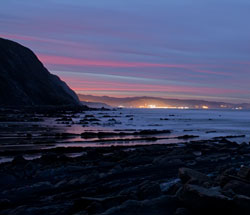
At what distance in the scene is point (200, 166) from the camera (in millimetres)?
15562

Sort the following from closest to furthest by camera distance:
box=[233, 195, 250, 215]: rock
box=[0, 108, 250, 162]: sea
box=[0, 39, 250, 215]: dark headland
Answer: box=[233, 195, 250, 215]: rock → box=[0, 39, 250, 215]: dark headland → box=[0, 108, 250, 162]: sea

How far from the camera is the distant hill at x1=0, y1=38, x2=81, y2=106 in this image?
110875 millimetres

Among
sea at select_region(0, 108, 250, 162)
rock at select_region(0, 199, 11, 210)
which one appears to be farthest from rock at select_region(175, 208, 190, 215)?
sea at select_region(0, 108, 250, 162)

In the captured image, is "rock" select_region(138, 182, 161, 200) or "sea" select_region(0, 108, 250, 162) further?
"sea" select_region(0, 108, 250, 162)

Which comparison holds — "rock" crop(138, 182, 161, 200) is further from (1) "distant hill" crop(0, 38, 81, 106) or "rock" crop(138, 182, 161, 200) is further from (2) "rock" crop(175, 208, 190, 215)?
(1) "distant hill" crop(0, 38, 81, 106)

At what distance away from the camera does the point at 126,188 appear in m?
10.6

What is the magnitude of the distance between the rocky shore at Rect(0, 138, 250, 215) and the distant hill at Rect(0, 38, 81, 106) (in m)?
100

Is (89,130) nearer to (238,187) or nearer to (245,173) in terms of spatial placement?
(245,173)

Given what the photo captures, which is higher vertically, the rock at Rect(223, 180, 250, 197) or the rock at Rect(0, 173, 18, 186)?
the rock at Rect(223, 180, 250, 197)

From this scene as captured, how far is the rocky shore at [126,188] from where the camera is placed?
6.61 m

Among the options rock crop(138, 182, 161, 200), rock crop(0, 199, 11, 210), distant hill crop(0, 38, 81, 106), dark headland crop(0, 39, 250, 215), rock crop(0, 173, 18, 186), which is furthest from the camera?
distant hill crop(0, 38, 81, 106)

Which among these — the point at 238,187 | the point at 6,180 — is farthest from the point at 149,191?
the point at 6,180

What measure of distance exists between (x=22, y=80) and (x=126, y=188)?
12031 centimetres

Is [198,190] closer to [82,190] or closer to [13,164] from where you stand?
[82,190]
